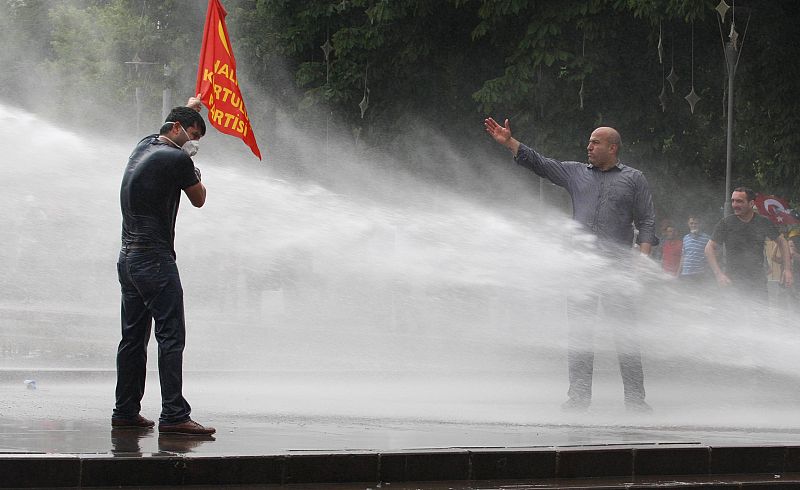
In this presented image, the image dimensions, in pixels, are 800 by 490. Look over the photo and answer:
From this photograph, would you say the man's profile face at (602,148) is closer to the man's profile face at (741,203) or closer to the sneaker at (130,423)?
the man's profile face at (741,203)

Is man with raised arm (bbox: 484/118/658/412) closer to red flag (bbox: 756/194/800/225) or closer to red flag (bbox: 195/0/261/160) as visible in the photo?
red flag (bbox: 195/0/261/160)

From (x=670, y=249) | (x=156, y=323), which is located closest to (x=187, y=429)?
(x=156, y=323)

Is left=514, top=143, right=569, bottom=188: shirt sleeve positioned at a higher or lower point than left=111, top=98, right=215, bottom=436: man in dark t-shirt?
higher

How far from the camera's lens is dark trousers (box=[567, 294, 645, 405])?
986 centimetres

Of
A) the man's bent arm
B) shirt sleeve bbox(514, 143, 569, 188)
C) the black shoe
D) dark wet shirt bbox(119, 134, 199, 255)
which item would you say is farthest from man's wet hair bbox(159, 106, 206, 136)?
the black shoe

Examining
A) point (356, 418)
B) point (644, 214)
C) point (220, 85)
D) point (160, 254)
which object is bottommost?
point (356, 418)

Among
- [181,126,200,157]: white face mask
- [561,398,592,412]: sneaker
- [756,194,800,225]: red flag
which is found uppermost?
[756,194,800,225]: red flag

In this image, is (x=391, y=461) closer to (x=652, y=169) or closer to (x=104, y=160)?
(x=104, y=160)

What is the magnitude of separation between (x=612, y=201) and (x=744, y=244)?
10.6ft

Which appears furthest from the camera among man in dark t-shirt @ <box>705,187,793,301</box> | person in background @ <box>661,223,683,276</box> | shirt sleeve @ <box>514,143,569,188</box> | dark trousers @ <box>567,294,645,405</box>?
person in background @ <box>661,223,683,276</box>

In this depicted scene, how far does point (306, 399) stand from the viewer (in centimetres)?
1033

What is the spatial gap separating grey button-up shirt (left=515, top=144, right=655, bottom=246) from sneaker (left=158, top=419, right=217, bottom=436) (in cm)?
346

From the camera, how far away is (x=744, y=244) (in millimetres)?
12828

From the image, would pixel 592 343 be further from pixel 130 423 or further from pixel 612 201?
pixel 130 423
